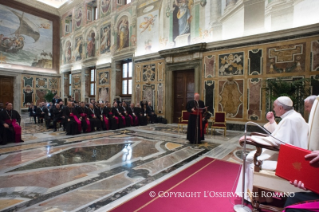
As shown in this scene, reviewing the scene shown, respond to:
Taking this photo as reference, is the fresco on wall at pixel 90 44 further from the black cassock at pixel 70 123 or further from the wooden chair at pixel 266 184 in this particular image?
the wooden chair at pixel 266 184

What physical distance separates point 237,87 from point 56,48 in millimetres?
17823

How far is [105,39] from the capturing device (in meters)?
14.1

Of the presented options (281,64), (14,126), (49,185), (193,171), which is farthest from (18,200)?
(281,64)

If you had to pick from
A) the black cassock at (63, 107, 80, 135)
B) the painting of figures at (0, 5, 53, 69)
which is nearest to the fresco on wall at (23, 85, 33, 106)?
the painting of figures at (0, 5, 53, 69)

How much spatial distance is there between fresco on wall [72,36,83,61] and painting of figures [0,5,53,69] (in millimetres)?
2961

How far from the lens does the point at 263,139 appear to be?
2.10 metres

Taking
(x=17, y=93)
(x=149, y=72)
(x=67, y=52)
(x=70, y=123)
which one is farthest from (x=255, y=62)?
(x=17, y=93)

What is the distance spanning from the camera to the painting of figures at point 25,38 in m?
14.6

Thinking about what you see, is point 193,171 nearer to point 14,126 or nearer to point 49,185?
point 49,185

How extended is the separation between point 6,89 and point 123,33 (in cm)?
1106

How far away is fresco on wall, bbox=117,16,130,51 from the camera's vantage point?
41.1ft

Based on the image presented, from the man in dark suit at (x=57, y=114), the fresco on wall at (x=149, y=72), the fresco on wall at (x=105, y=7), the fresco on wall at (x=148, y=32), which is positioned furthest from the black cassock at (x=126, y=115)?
the fresco on wall at (x=105, y=7)

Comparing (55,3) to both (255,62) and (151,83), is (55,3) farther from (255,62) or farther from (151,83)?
(255,62)

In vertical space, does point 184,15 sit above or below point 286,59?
above
